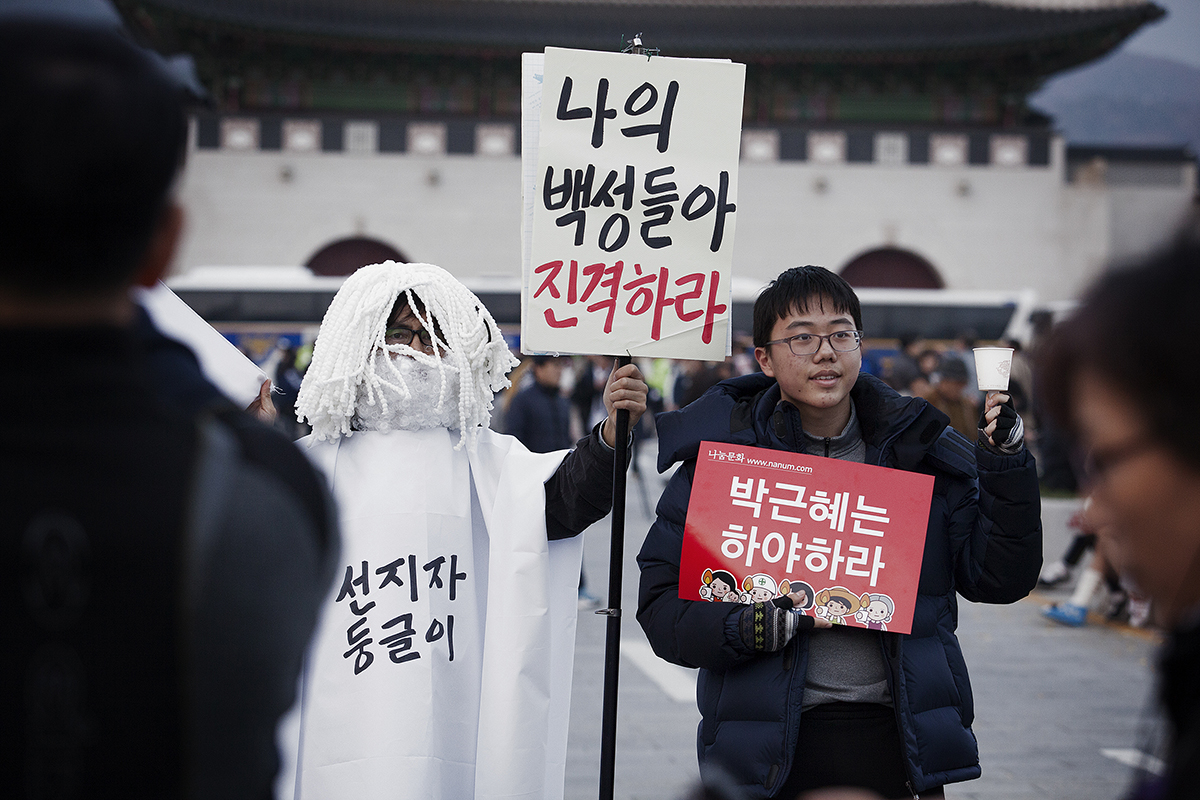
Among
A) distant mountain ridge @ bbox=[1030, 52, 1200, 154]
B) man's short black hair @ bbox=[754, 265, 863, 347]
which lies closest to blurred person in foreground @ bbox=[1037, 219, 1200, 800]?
man's short black hair @ bbox=[754, 265, 863, 347]

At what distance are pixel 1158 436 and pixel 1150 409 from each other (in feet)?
0.08

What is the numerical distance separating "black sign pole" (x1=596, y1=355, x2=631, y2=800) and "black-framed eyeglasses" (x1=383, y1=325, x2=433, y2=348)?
0.50 metres

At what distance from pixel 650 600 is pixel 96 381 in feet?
5.13

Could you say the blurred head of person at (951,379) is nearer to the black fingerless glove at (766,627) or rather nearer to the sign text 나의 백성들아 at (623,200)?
the sign text 나의 백성들아 at (623,200)

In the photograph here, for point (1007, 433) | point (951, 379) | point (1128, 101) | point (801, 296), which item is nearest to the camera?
point (1007, 433)

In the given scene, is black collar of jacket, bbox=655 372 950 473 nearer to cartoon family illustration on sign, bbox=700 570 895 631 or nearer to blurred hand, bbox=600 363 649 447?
blurred hand, bbox=600 363 649 447

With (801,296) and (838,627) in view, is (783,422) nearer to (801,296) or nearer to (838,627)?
(801,296)

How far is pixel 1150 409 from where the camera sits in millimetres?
940

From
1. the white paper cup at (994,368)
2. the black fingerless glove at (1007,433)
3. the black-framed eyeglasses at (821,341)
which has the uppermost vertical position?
the black-framed eyeglasses at (821,341)

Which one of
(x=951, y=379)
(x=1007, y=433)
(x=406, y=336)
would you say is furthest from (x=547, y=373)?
(x=1007, y=433)

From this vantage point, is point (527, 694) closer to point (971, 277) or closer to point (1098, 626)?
point (1098, 626)

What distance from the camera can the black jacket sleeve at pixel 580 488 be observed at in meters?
2.40

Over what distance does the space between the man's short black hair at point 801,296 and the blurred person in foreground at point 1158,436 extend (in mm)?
1295

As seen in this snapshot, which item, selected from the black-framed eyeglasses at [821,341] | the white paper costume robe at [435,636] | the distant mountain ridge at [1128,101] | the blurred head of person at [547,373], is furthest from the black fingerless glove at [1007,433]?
the distant mountain ridge at [1128,101]
